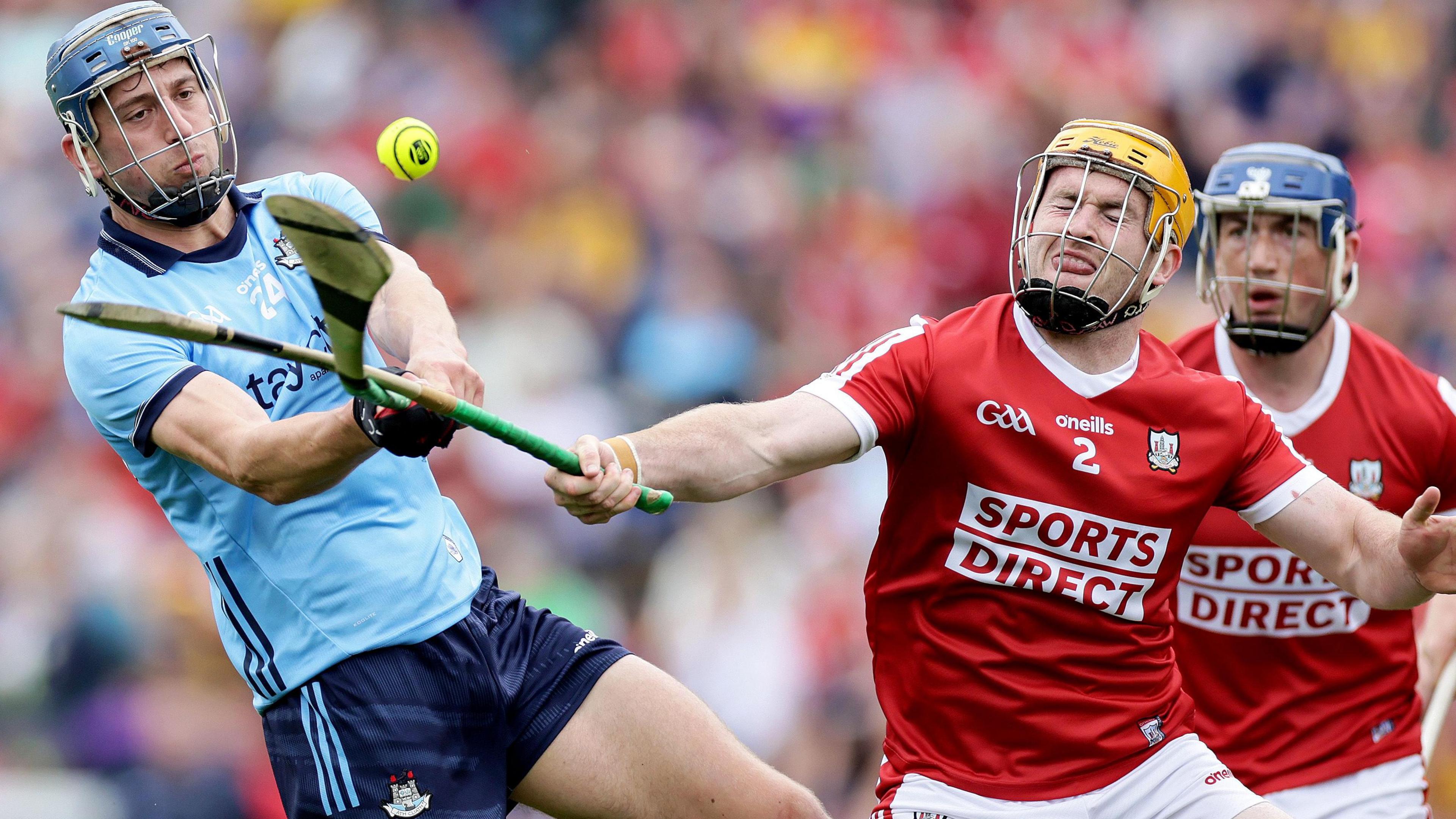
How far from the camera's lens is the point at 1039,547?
12.3 ft

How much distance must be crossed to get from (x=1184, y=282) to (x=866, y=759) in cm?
351

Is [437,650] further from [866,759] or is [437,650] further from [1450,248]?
[1450,248]

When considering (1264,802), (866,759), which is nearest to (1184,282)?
(866,759)

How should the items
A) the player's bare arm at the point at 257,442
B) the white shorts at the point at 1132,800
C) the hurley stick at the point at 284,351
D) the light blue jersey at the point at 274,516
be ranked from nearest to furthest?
the hurley stick at the point at 284,351 < the player's bare arm at the point at 257,442 < the light blue jersey at the point at 274,516 < the white shorts at the point at 1132,800

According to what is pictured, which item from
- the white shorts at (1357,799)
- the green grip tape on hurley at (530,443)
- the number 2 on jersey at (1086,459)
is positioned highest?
the green grip tape on hurley at (530,443)

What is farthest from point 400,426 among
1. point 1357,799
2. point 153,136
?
point 1357,799

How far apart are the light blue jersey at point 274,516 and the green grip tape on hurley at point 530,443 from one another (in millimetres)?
612

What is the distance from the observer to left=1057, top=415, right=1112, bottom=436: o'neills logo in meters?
3.77

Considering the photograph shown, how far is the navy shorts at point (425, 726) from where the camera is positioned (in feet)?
11.6

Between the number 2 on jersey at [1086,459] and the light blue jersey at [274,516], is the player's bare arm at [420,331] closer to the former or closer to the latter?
the light blue jersey at [274,516]

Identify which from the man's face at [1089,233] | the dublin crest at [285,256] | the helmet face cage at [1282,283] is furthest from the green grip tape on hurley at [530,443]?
the helmet face cage at [1282,283]

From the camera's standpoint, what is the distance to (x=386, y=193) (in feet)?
28.9

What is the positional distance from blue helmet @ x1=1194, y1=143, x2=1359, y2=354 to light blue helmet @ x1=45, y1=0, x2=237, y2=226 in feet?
9.11

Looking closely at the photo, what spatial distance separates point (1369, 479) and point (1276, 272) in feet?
2.16
